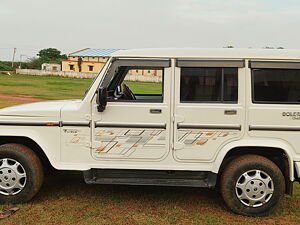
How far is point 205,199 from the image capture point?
17.1 ft

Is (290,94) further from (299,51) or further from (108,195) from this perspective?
(108,195)

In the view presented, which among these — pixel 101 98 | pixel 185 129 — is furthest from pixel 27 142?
pixel 185 129

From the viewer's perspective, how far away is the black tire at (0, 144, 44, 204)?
15.3 ft

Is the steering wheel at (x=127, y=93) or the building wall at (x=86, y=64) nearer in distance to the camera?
the steering wheel at (x=127, y=93)

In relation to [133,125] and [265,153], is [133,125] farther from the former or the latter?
[265,153]

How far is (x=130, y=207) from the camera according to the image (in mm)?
4809

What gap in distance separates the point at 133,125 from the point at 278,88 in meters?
1.93

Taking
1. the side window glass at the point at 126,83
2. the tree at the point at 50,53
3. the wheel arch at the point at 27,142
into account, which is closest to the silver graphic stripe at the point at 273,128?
the side window glass at the point at 126,83

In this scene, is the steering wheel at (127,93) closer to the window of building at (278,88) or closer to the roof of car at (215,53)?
the roof of car at (215,53)

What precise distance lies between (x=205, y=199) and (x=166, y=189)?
2.17ft

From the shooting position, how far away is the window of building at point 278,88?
4508 mm

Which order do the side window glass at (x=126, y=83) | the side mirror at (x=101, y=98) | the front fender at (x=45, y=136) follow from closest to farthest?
1. the side mirror at (x=101, y=98)
2. the front fender at (x=45, y=136)
3. the side window glass at (x=126, y=83)

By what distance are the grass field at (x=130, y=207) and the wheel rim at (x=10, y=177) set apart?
23cm

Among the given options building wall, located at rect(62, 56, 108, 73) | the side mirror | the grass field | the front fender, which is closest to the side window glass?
the side mirror
